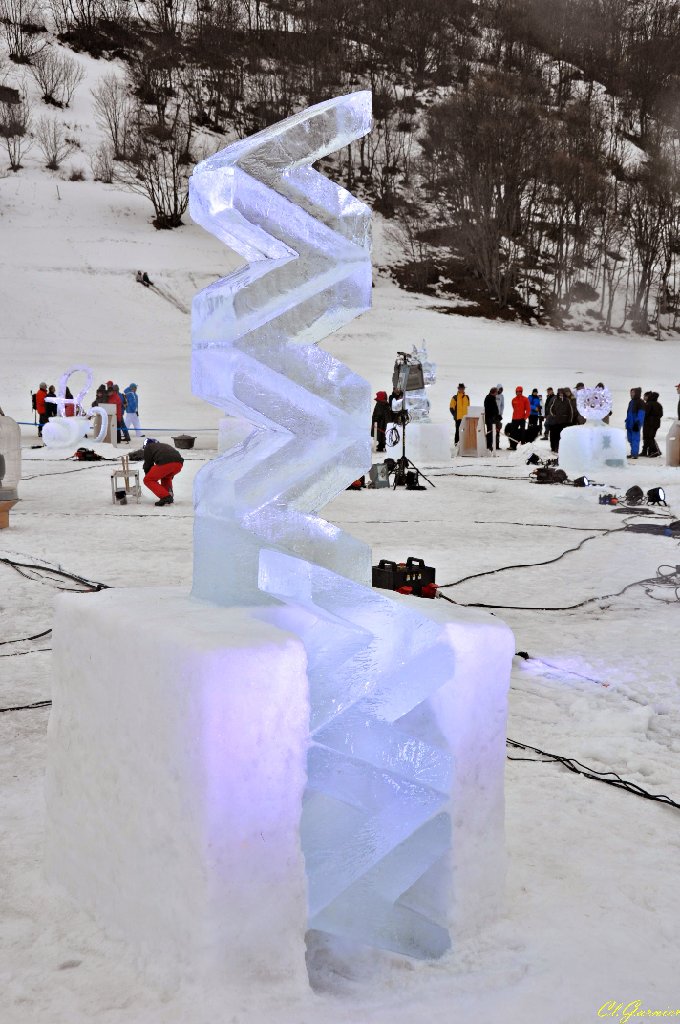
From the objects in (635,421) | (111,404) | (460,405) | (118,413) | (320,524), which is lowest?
(118,413)

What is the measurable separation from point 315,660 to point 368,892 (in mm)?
515

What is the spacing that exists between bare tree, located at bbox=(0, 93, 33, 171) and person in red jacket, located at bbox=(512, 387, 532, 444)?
30.1 meters

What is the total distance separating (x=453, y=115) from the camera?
45656mm

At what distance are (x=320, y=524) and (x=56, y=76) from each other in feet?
172

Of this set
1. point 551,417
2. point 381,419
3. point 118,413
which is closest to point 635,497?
point 551,417

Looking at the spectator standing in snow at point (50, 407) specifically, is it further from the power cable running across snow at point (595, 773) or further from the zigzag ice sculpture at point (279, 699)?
the zigzag ice sculpture at point (279, 699)

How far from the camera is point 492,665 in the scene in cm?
227

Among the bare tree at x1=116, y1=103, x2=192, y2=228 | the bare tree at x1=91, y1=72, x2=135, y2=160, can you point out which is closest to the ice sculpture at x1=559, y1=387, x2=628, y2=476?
the bare tree at x1=116, y1=103, x2=192, y2=228

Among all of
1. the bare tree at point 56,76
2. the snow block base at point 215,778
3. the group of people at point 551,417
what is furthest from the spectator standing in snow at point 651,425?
the bare tree at point 56,76

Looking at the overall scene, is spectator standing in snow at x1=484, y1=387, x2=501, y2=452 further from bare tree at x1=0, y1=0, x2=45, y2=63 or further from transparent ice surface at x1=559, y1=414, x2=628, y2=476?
bare tree at x1=0, y1=0, x2=45, y2=63

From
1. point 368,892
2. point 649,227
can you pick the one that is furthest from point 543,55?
point 368,892

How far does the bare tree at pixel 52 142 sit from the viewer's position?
41.8m

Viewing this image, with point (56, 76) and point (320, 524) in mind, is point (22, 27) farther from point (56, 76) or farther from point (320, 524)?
point (320, 524)

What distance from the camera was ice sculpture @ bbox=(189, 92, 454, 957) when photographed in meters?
2.08
